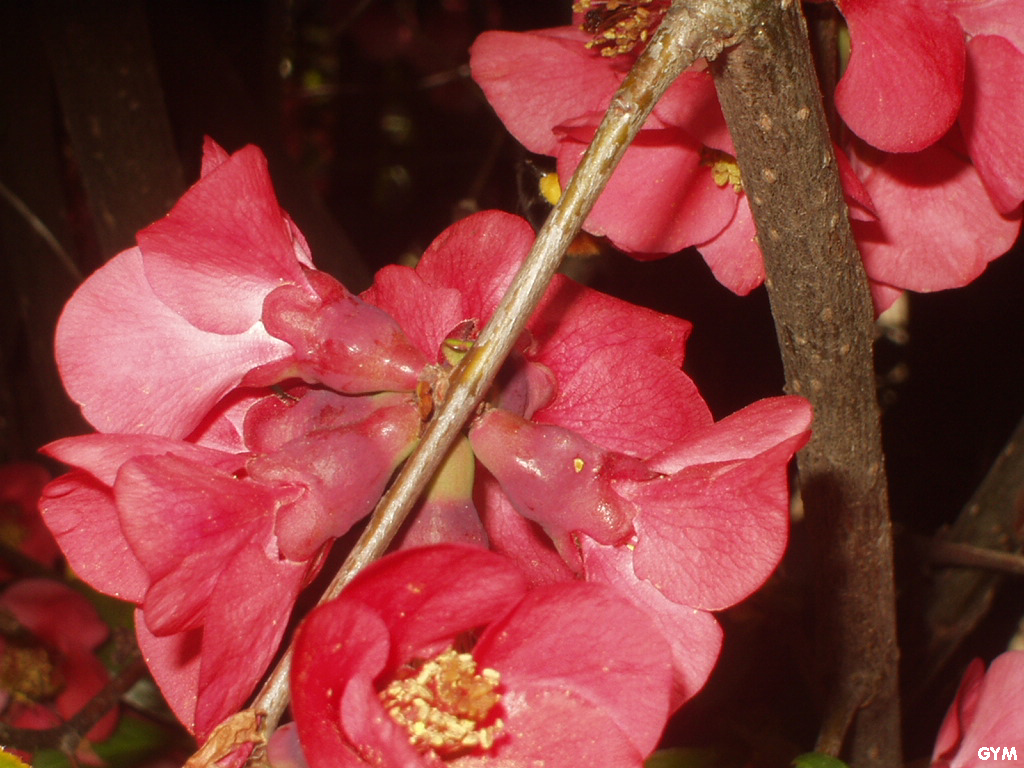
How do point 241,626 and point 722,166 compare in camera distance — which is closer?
point 241,626

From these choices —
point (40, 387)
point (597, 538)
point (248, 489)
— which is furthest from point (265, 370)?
point (40, 387)

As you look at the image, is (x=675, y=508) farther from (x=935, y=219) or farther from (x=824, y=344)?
(x=935, y=219)

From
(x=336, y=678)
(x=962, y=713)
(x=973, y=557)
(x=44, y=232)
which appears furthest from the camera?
(x=44, y=232)

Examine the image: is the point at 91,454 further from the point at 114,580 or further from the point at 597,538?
the point at 597,538

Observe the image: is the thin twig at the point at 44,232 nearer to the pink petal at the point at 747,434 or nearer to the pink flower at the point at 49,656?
the pink flower at the point at 49,656

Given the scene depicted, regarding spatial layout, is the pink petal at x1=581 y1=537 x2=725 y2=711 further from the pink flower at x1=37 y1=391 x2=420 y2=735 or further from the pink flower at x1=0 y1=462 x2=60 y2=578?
the pink flower at x1=0 y1=462 x2=60 y2=578

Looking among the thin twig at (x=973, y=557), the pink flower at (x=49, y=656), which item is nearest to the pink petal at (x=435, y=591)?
the thin twig at (x=973, y=557)

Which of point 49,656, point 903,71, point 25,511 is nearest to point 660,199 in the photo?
point 903,71
